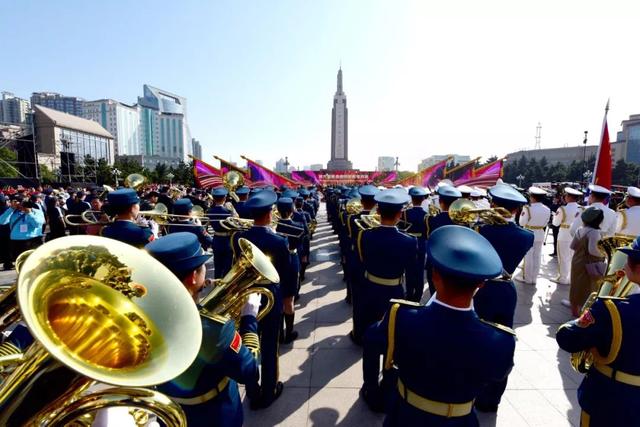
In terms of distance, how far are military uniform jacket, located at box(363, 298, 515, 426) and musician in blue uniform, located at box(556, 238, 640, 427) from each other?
71 cm

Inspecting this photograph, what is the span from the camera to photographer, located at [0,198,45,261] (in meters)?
8.53

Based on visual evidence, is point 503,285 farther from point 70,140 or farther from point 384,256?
point 70,140

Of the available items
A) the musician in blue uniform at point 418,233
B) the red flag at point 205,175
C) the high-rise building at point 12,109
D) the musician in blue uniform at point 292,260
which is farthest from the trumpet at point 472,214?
the high-rise building at point 12,109

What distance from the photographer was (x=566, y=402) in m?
3.64

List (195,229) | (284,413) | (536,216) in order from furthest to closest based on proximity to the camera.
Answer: (536,216) < (195,229) < (284,413)

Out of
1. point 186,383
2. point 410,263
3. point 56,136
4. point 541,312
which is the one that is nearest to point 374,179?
point 541,312

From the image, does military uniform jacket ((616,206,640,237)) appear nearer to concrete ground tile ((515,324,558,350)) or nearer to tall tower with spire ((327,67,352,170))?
concrete ground tile ((515,324,558,350))

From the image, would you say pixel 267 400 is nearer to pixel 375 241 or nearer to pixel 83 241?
pixel 375 241

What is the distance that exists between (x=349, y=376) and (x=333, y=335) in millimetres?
1090

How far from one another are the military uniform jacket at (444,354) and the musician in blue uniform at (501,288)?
153 centimetres

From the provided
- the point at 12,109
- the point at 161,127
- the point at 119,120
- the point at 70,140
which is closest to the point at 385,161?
the point at 161,127

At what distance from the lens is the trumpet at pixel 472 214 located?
159 inches

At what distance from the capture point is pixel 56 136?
201ft

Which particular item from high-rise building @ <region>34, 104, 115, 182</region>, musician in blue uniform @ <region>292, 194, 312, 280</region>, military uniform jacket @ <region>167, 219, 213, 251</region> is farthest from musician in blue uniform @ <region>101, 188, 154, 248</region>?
high-rise building @ <region>34, 104, 115, 182</region>
